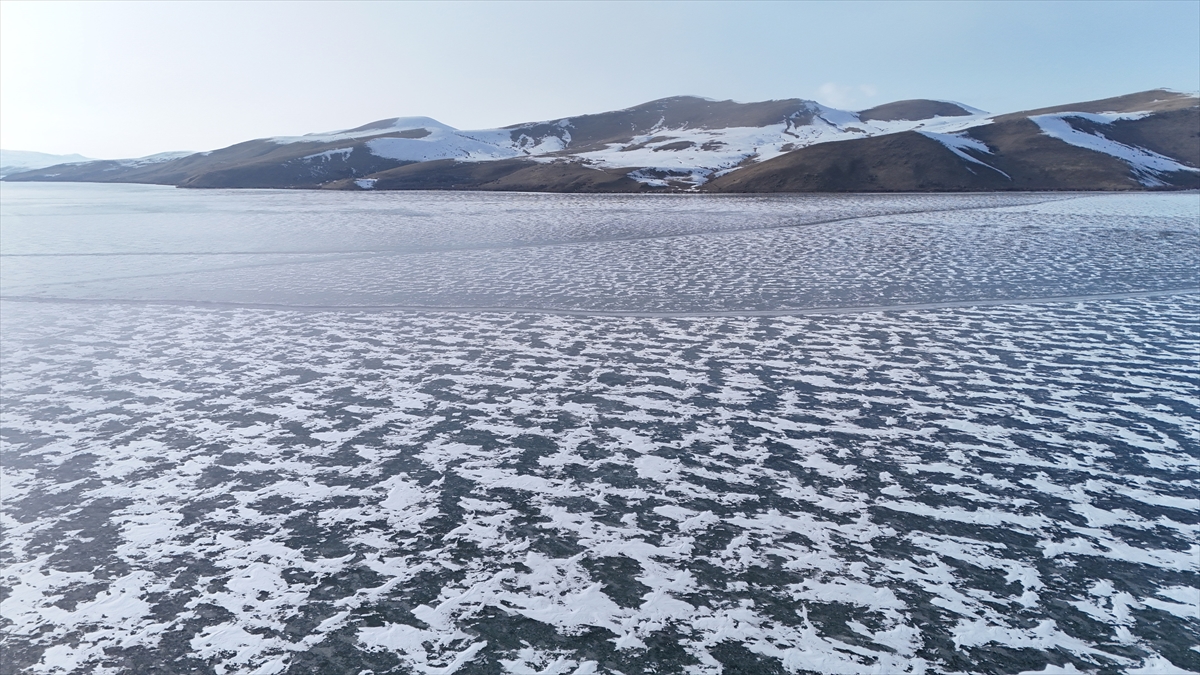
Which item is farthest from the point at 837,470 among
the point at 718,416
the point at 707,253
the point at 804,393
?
the point at 707,253

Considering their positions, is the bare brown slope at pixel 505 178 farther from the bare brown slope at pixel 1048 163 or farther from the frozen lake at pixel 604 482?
the frozen lake at pixel 604 482

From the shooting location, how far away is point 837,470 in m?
9.23

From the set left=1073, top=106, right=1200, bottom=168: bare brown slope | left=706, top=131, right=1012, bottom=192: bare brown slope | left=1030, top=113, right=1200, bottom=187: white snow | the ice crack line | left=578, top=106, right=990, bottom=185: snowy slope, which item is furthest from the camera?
left=578, top=106, right=990, bottom=185: snowy slope

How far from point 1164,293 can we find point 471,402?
2044 centimetres

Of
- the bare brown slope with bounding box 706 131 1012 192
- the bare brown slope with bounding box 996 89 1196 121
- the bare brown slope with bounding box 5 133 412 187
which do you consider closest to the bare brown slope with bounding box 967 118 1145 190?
the bare brown slope with bounding box 706 131 1012 192

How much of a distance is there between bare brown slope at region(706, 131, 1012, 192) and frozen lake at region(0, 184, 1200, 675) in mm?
74901

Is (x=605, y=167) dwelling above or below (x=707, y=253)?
above

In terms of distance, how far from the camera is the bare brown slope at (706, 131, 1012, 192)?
91812 millimetres

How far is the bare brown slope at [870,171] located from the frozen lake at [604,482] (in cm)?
7490

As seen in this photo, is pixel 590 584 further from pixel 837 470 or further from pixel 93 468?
pixel 93 468

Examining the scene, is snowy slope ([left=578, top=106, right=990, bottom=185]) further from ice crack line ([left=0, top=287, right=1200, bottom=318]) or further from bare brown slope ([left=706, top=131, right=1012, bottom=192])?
ice crack line ([left=0, top=287, right=1200, bottom=318])

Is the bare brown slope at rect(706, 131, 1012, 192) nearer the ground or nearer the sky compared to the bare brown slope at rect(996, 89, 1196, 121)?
nearer the ground

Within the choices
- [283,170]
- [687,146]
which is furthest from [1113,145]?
[283,170]

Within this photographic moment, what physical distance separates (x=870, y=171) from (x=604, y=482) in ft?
329
